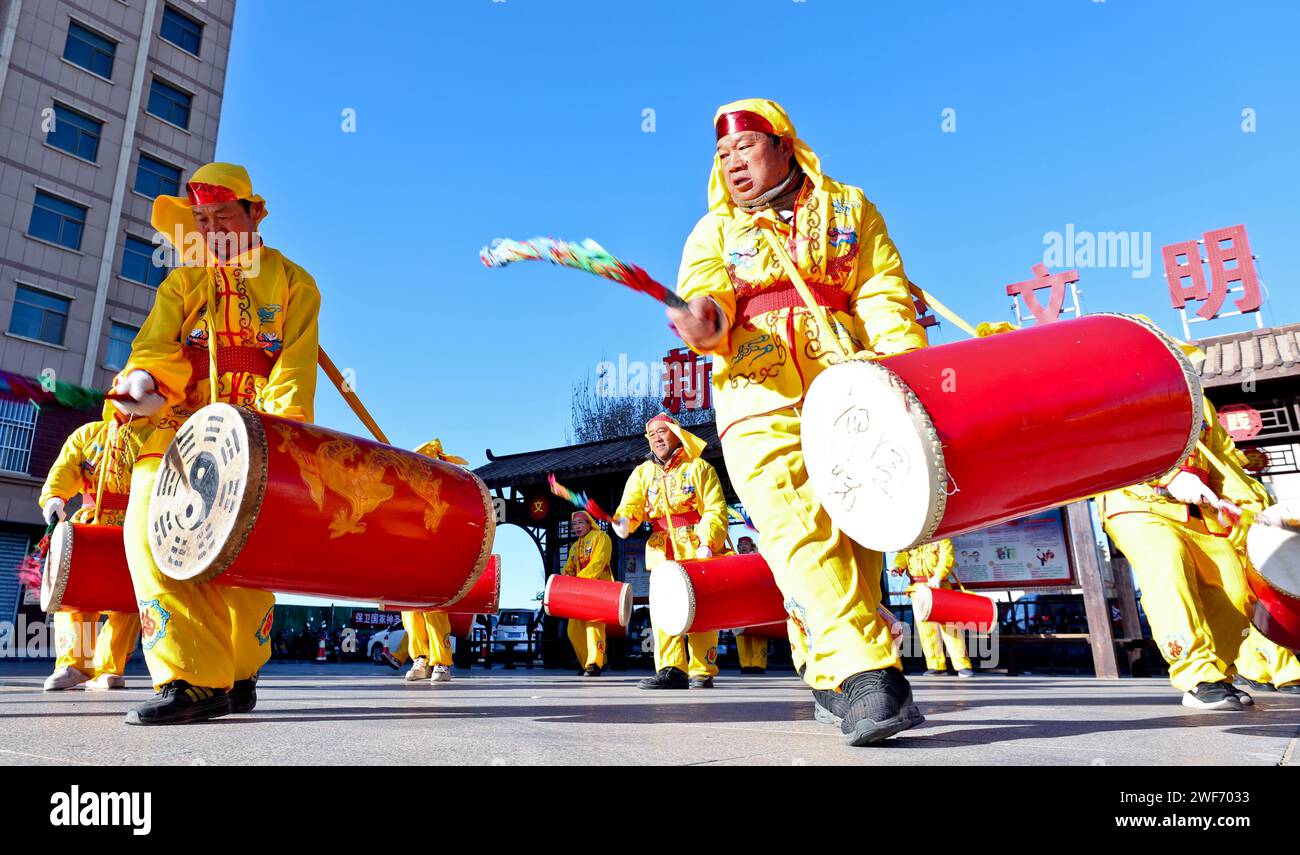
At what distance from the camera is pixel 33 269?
1705 cm

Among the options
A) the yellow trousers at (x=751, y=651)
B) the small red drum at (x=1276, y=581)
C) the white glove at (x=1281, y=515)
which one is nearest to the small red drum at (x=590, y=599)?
the small red drum at (x=1276, y=581)

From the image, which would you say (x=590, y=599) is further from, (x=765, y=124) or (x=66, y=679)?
(x=765, y=124)

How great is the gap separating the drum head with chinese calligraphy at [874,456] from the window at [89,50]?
22.2 m

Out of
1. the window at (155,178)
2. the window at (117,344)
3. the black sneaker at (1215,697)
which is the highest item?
the window at (155,178)

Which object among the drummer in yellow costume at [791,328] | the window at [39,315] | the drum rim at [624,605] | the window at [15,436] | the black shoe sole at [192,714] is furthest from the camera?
the window at [39,315]

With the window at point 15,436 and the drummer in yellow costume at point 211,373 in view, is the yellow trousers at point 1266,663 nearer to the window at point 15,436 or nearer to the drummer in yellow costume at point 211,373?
the drummer in yellow costume at point 211,373

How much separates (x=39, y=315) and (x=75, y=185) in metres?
3.01

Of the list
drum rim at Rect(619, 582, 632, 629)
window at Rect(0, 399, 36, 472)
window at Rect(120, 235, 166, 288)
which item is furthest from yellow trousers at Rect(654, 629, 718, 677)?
window at Rect(120, 235, 166, 288)

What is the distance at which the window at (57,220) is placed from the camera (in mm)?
17344

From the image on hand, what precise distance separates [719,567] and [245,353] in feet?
7.53

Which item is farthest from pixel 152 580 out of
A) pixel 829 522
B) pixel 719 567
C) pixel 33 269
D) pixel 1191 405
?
pixel 33 269

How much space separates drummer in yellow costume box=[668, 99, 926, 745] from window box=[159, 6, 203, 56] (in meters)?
22.9

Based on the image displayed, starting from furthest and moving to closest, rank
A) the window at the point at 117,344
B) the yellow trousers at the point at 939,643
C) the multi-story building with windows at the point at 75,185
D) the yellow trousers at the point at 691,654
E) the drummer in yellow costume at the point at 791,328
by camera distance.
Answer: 1. the window at the point at 117,344
2. the multi-story building with windows at the point at 75,185
3. the yellow trousers at the point at 939,643
4. the yellow trousers at the point at 691,654
5. the drummer in yellow costume at the point at 791,328
